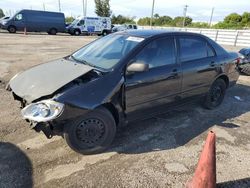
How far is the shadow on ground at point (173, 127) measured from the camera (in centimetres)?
383

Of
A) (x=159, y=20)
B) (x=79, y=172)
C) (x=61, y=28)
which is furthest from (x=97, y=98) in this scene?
(x=159, y=20)

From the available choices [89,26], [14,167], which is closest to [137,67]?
[14,167]

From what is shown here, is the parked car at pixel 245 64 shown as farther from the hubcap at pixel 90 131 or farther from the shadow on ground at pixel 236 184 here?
the hubcap at pixel 90 131

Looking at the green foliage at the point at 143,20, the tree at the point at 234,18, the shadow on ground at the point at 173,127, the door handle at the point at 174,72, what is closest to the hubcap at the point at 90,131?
the shadow on ground at the point at 173,127

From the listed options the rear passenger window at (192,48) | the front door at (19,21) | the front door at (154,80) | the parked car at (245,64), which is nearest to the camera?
the front door at (154,80)

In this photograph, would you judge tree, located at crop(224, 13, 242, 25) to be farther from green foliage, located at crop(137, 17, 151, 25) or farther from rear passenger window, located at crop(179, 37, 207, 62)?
rear passenger window, located at crop(179, 37, 207, 62)

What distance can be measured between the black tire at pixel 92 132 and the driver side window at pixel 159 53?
105cm

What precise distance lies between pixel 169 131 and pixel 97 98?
62.9 inches

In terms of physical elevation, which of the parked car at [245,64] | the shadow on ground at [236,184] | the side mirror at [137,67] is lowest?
the shadow on ground at [236,184]

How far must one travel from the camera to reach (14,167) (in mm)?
3184

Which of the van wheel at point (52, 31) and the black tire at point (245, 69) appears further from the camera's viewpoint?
the van wheel at point (52, 31)

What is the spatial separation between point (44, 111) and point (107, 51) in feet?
5.20

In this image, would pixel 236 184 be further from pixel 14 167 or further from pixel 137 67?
pixel 14 167

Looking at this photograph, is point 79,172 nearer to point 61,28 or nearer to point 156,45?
point 156,45
